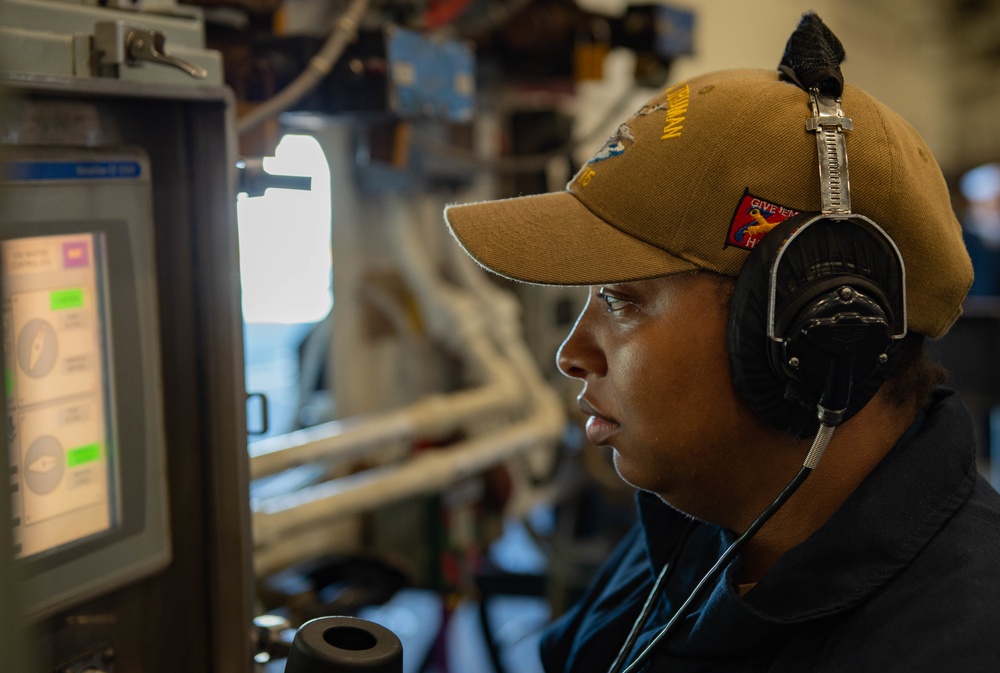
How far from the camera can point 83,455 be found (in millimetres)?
944

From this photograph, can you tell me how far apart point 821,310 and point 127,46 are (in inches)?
25.8

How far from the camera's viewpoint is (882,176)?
2.58 ft

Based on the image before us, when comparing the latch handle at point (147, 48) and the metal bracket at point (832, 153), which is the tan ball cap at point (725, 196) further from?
the latch handle at point (147, 48)

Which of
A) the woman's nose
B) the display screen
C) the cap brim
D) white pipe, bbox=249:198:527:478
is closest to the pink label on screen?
the display screen

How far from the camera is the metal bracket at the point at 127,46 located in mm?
877

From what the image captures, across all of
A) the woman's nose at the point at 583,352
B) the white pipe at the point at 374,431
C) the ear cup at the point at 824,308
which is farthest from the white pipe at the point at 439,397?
the ear cup at the point at 824,308

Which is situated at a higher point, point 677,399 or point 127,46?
point 127,46

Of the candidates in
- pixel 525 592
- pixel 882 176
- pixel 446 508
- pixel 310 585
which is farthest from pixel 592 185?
pixel 525 592

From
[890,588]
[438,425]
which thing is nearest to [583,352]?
[890,588]

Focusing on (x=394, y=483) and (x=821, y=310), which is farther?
(x=394, y=483)

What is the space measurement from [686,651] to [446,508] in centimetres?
162

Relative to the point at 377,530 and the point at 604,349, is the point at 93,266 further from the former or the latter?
the point at 377,530

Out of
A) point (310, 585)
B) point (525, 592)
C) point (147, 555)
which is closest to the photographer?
point (147, 555)

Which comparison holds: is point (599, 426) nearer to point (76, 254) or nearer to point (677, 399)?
point (677, 399)
